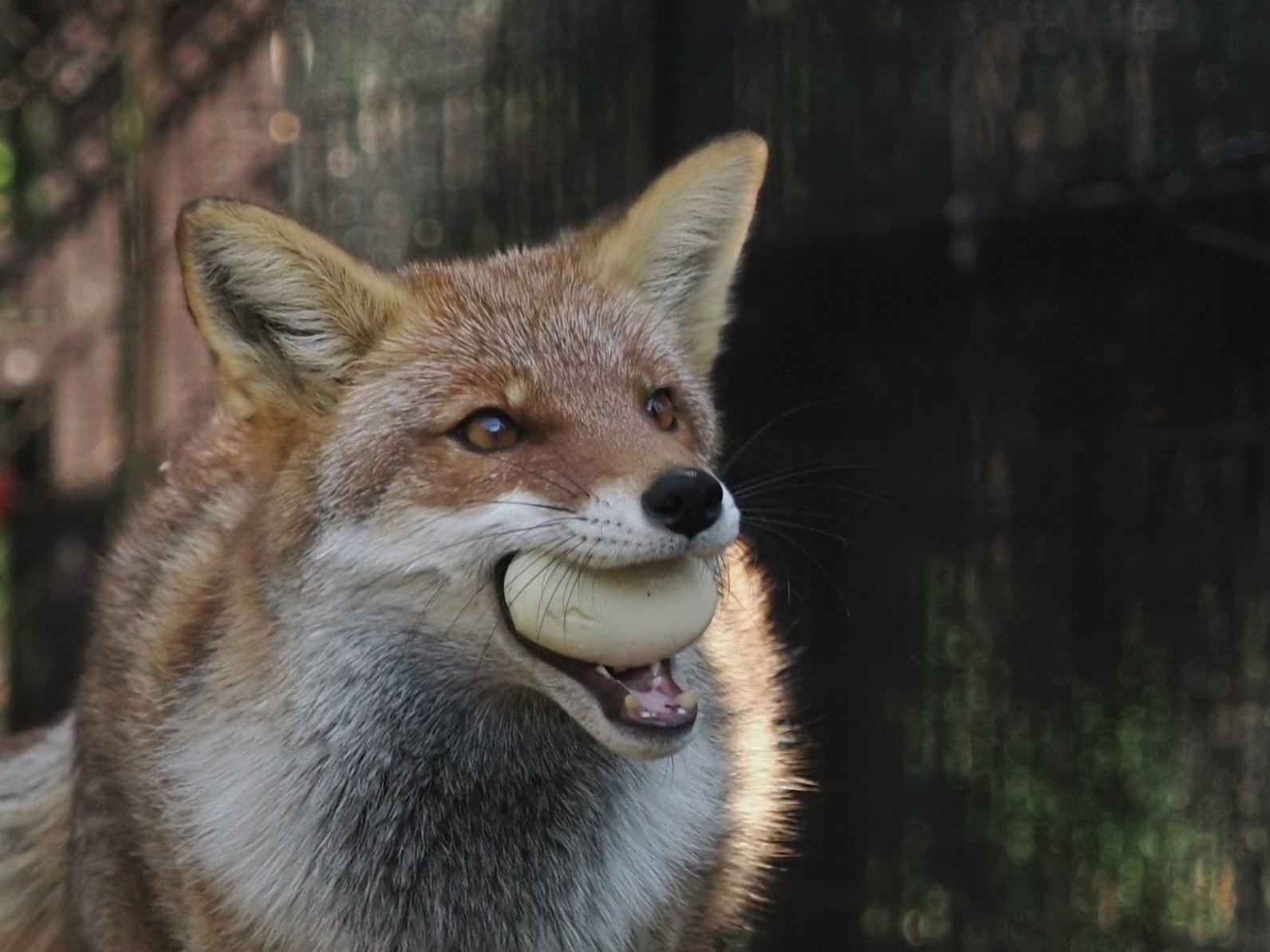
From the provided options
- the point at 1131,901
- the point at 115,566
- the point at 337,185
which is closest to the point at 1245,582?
the point at 1131,901

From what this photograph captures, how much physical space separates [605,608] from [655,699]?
0.19 m

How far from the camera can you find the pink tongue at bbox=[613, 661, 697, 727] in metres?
2.57

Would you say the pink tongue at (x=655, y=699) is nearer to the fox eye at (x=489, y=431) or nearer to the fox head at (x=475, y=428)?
the fox head at (x=475, y=428)

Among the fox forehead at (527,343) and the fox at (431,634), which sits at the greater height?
the fox forehead at (527,343)

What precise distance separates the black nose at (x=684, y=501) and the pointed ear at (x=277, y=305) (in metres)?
0.93

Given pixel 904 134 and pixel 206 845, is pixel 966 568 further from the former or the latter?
pixel 206 845

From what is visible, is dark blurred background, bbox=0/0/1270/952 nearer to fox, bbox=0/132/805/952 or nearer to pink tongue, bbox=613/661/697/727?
fox, bbox=0/132/805/952

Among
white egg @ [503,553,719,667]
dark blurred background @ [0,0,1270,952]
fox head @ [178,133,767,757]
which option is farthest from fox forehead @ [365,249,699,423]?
dark blurred background @ [0,0,1270,952]

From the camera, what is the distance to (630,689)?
264cm

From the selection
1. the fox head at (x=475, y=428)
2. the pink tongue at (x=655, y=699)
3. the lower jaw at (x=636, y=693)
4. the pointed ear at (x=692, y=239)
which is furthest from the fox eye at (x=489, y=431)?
the pointed ear at (x=692, y=239)

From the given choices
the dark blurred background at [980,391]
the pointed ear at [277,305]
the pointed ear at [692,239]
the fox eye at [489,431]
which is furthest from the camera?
the dark blurred background at [980,391]

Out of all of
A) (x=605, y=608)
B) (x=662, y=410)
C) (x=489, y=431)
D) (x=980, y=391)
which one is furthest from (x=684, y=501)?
(x=980, y=391)

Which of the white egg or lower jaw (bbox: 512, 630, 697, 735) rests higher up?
the white egg

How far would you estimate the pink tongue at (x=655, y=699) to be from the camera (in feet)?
8.43
